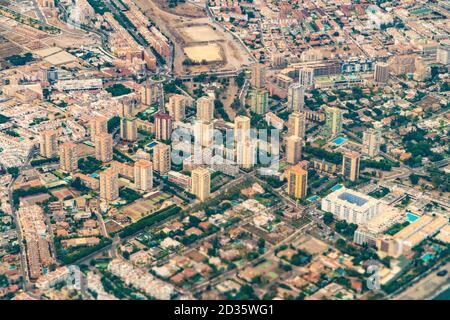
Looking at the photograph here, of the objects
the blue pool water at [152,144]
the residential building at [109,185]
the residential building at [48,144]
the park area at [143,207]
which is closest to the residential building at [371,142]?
the blue pool water at [152,144]

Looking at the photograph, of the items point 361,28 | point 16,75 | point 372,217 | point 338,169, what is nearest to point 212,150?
point 338,169

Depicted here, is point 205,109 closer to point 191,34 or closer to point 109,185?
point 109,185

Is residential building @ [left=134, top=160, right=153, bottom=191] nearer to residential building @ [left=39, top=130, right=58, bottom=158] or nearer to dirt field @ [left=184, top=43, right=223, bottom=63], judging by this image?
residential building @ [left=39, top=130, right=58, bottom=158]

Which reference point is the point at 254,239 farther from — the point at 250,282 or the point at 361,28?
the point at 361,28

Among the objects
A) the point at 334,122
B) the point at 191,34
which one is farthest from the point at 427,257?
the point at 191,34

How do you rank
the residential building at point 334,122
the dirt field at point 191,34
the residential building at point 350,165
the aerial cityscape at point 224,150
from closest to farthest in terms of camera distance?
1. the aerial cityscape at point 224,150
2. the residential building at point 350,165
3. the residential building at point 334,122
4. the dirt field at point 191,34

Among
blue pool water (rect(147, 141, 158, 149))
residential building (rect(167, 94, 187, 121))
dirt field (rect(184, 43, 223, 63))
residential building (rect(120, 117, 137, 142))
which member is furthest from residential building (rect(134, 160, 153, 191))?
dirt field (rect(184, 43, 223, 63))

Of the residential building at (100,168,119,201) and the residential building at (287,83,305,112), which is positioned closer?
the residential building at (100,168,119,201)

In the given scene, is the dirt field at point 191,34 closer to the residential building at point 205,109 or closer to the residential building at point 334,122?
the residential building at point 205,109
